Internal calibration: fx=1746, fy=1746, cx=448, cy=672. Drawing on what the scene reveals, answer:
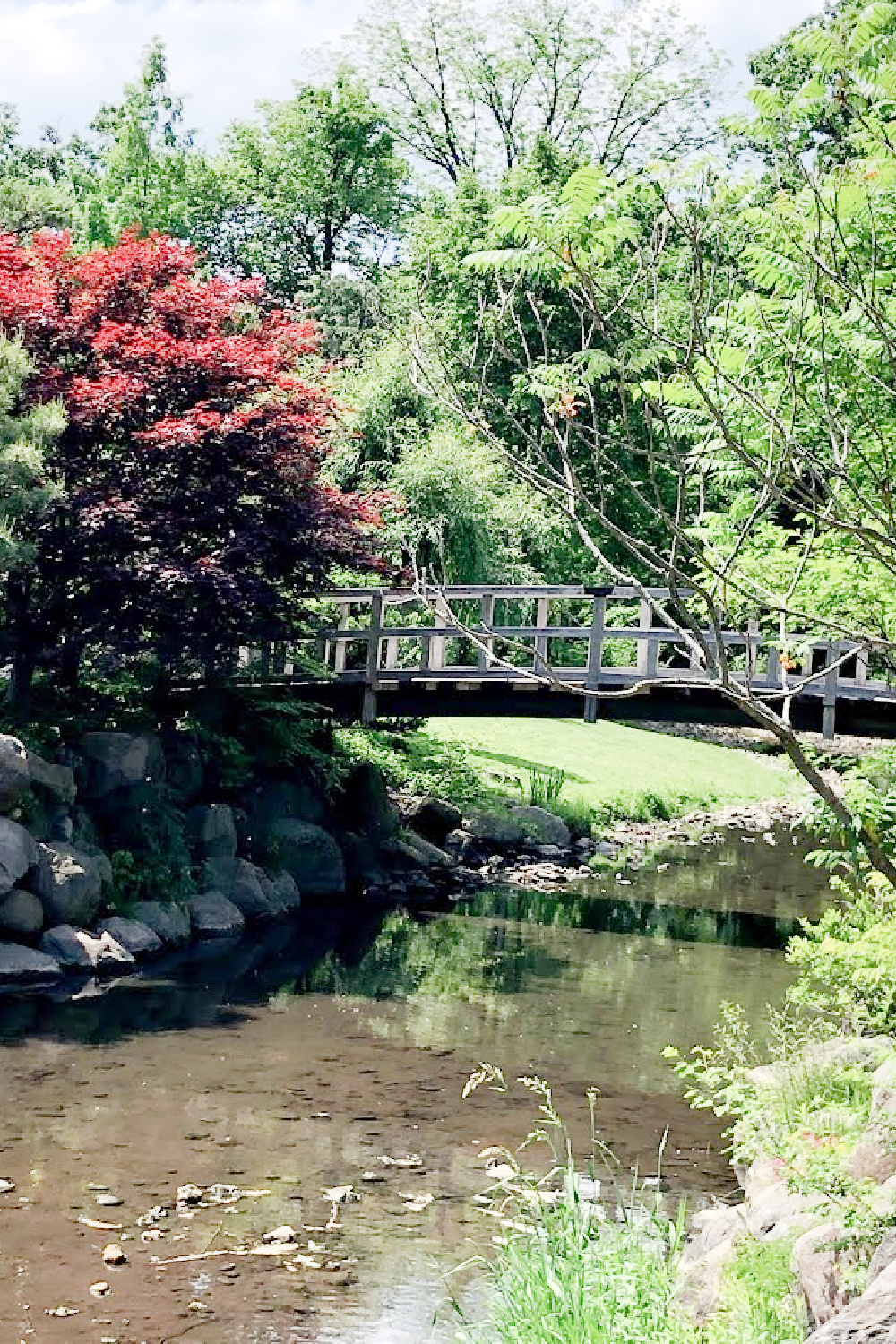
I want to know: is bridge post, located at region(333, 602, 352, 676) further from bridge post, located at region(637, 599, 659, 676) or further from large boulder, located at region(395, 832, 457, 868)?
bridge post, located at region(637, 599, 659, 676)

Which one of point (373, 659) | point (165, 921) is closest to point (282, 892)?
point (165, 921)

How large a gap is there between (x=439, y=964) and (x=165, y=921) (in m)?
2.64

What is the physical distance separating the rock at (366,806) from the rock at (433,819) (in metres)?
0.97

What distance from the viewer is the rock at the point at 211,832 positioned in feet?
60.0

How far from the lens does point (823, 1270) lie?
6.52m

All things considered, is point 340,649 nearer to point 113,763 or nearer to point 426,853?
point 426,853

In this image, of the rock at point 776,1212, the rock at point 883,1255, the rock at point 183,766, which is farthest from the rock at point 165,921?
the rock at point 883,1255

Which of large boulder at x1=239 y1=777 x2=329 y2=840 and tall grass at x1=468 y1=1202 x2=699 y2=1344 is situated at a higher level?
large boulder at x1=239 y1=777 x2=329 y2=840

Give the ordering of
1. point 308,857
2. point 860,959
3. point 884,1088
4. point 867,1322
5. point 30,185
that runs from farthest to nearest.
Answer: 1. point 30,185
2. point 308,857
3. point 860,959
4. point 884,1088
5. point 867,1322

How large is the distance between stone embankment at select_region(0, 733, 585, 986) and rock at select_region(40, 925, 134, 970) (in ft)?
0.04

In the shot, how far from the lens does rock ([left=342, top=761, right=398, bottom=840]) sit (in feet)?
69.4

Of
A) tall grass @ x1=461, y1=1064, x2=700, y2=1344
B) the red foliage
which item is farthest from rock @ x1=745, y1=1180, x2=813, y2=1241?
the red foliage

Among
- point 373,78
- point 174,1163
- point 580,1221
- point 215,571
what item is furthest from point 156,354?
point 373,78

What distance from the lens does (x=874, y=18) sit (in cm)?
623
